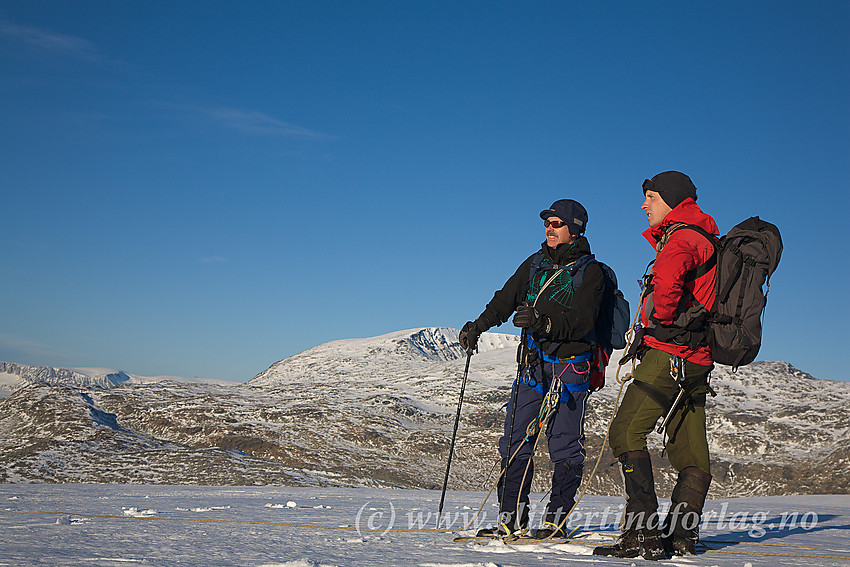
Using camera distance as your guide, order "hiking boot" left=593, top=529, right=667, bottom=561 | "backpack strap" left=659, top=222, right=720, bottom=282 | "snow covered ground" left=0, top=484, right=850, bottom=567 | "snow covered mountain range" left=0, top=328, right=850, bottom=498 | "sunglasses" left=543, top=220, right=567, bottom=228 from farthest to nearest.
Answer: "snow covered mountain range" left=0, top=328, right=850, bottom=498, "sunglasses" left=543, top=220, right=567, bottom=228, "backpack strap" left=659, top=222, right=720, bottom=282, "hiking boot" left=593, top=529, right=667, bottom=561, "snow covered ground" left=0, top=484, right=850, bottom=567

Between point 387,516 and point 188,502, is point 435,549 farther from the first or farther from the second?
point 188,502

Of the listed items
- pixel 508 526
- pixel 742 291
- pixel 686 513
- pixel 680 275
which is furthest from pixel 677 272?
pixel 508 526

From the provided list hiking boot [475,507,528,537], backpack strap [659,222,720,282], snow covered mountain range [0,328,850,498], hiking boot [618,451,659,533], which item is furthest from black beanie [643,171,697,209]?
snow covered mountain range [0,328,850,498]

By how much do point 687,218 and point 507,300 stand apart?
5.71 feet

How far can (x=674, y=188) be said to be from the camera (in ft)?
15.0

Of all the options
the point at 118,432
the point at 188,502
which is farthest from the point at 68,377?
the point at 188,502

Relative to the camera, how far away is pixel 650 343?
4410 millimetres

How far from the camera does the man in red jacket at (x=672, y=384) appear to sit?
4168 mm

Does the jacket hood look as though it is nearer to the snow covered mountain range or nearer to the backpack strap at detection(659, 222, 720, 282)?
the backpack strap at detection(659, 222, 720, 282)

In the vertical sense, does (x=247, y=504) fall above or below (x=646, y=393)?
below

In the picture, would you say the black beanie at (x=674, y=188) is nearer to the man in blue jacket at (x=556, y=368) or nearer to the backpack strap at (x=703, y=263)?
the backpack strap at (x=703, y=263)

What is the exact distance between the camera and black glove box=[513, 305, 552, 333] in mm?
4938

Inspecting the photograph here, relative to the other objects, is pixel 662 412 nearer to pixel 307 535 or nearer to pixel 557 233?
→ pixel 557 233

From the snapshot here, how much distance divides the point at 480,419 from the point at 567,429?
110ft
